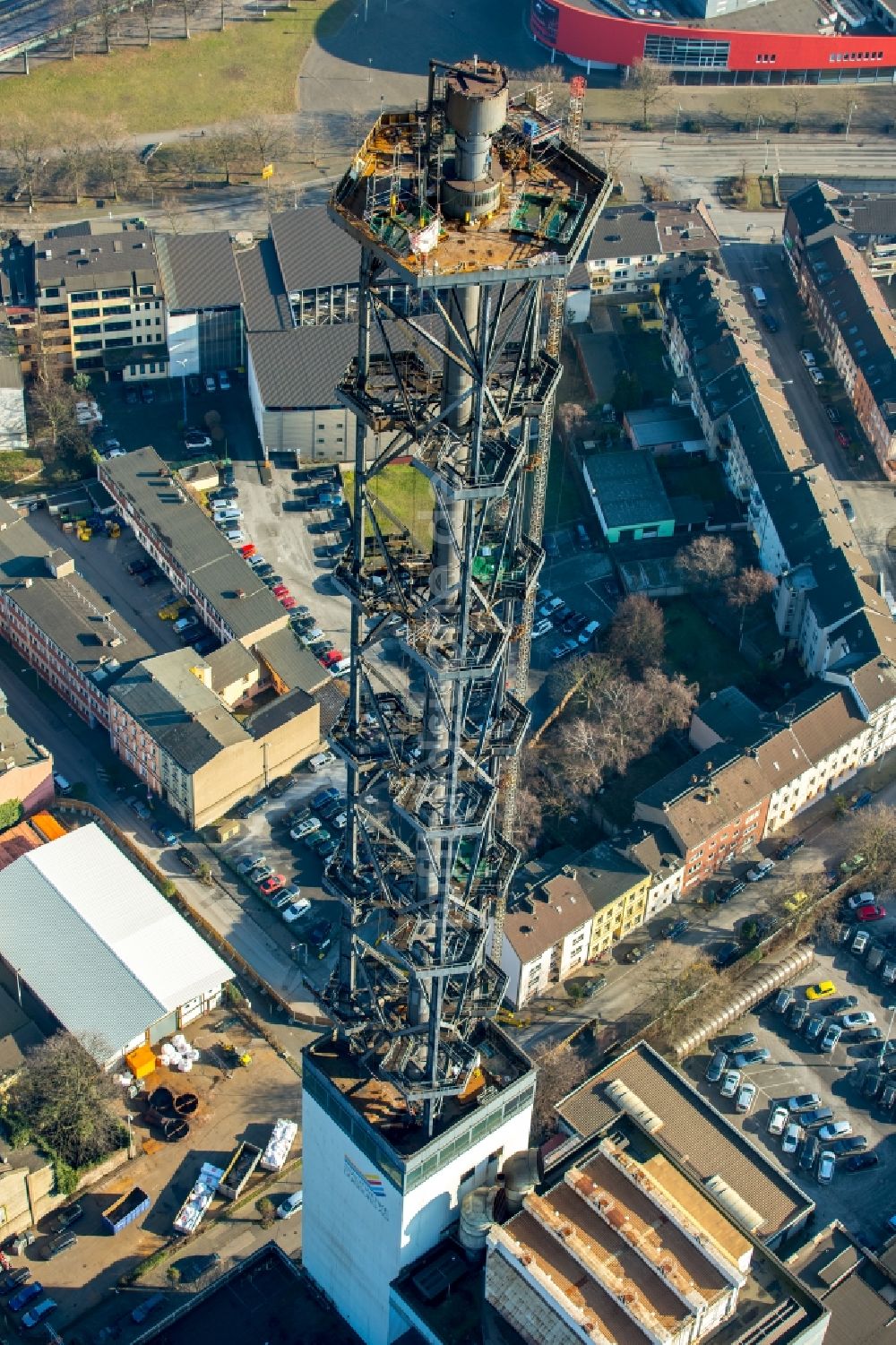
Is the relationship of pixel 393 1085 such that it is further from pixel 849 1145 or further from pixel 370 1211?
pixel 849 1145

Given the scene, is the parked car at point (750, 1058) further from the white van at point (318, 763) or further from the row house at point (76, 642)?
the row house at point (76, 642)

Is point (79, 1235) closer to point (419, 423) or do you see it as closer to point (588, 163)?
point (419, 423)

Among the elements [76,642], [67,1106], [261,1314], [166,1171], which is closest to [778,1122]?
Answer: [166,1171]

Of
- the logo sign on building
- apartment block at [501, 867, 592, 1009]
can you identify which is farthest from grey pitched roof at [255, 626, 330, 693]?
the logo sign on building

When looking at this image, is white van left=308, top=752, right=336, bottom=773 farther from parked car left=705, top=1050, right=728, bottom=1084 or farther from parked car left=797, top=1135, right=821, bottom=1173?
parked car left=797, top=1135, right=821, bottom=1173

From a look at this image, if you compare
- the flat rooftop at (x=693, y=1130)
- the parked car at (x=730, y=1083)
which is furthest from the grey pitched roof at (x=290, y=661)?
the flat rooftop at (x=693, y=1130)

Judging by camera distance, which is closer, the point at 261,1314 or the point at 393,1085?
the point at 393,1085
